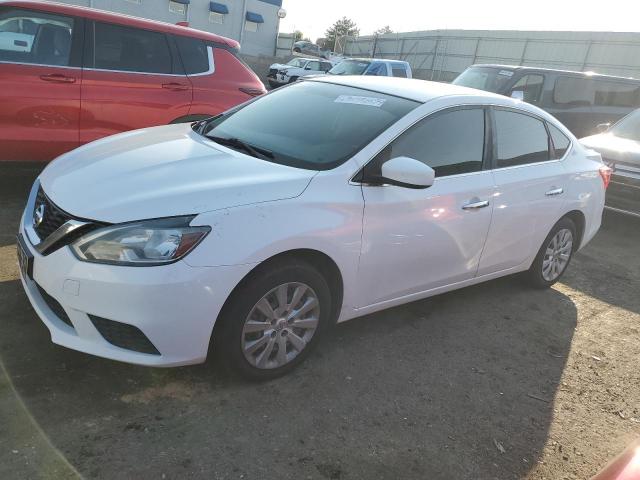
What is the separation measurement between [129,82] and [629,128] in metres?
7.20

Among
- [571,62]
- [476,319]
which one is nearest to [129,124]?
[476,319]

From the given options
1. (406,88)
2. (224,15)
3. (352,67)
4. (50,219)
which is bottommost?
(50,219)

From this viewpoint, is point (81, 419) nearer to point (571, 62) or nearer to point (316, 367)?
point (316, 367)

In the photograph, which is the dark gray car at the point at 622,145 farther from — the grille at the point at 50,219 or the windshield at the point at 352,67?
the windshield at the point at 352,67

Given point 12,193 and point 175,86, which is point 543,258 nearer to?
point 175,86

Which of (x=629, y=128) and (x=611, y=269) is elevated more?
(x=629, y=128)

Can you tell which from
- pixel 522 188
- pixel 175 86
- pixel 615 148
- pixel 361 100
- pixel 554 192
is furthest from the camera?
pixel 615 148

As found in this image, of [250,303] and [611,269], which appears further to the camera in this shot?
[611,269]

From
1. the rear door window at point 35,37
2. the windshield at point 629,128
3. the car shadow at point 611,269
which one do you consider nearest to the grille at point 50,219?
the rear door window at point 35,37

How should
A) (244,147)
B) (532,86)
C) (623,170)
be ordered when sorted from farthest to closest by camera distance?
(532,86)
(623,170)
(244,147)

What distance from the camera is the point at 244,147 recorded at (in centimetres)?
344

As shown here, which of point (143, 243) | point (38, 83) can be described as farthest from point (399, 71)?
point (143, 243)

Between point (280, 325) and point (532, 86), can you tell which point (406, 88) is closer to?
point (280, 325)

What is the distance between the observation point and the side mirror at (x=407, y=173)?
10.2ft
